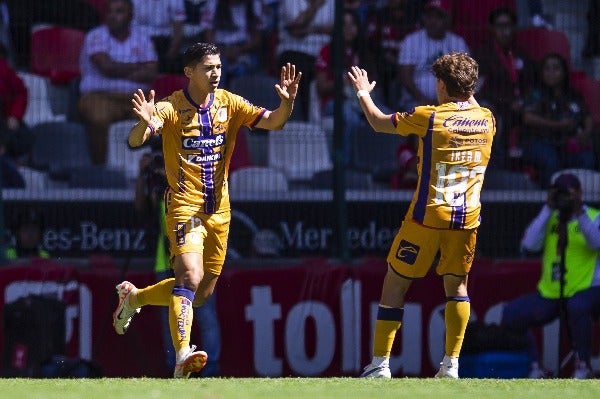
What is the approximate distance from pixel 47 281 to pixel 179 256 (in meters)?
3.39

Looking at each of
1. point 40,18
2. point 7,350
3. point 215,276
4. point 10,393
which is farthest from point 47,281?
point 10,393

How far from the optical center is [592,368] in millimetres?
11281

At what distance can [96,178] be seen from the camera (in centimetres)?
1173

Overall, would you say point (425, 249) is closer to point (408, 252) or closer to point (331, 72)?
point (408, 252)

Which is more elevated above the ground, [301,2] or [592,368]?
[301,2]

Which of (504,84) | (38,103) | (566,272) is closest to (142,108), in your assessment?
(38,103)

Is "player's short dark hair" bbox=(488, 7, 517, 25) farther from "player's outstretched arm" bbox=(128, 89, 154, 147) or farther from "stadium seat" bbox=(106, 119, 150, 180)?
"player's outstretched arm" bbox=(128, 89, 154, 147)

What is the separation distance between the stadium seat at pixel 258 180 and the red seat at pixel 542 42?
7.90 feet

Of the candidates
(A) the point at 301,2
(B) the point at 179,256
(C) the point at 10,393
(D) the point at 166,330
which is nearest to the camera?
(C) the point at 10,393

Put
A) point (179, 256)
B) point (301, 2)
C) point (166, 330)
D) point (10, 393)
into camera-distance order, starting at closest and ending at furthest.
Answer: point (10, 393)
point (179, 256)
point (166, 330)
point (301, 2)

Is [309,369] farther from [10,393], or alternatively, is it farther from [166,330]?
[10,393]

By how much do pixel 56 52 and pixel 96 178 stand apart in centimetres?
123

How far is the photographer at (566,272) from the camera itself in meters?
11.2

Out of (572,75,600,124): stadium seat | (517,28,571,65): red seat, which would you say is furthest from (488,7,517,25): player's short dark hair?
(572,75,600,124): stadium seat
